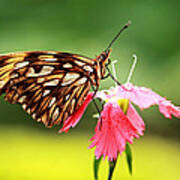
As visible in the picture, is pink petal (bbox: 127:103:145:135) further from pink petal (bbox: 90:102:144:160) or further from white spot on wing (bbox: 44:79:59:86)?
white spot on wing (bbox: 44:79:59:86)

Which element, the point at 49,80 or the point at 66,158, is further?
the point at 66,158

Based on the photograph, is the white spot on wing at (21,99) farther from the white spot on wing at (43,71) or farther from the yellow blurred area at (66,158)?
the yellow blurred area at (66,158)

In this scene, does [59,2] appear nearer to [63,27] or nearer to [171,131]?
A: [63,27]

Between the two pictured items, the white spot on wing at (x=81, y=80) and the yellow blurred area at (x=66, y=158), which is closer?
the white spot on wing at (x=81, y=80)

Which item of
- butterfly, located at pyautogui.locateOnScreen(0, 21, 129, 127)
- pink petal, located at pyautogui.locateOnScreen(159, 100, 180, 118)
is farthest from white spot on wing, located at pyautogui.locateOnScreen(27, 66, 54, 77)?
pink petal, located at pyautogui.locateOnScreen(159, 100, 180, 118)

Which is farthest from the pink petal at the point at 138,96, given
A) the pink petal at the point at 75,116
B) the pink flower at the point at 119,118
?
the pink petal at the point at 75,116

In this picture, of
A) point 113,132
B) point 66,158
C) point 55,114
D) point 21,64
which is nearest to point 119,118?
point 113,132

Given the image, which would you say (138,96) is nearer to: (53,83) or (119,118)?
(119,118)
